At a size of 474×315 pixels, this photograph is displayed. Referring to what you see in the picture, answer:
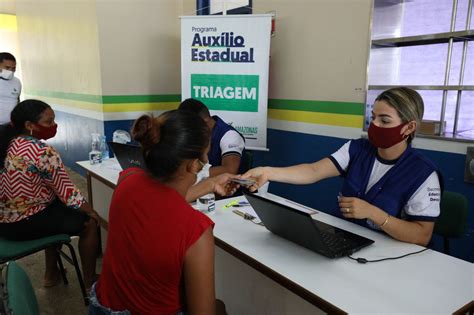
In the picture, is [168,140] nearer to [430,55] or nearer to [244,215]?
[244,215]

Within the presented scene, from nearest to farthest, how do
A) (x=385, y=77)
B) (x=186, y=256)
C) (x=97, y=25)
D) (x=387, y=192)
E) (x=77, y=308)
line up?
(x=186, y=256) → (x=387, y=192) → (x=77, y=308) → (x=385, y=77) → (x=97, y=25)

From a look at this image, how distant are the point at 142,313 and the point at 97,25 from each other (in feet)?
12.4

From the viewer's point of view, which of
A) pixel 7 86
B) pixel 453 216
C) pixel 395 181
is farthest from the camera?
pixel 7 86

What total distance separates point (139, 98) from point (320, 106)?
2345mm

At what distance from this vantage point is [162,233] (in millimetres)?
964

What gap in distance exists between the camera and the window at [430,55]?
2.28 m

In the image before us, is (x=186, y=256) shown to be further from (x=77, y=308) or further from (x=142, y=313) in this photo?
(x=77, y=308)

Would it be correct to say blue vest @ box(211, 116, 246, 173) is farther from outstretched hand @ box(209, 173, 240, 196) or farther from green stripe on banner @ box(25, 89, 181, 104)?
green stripe on banner @ box(25, 89, 181, 104)

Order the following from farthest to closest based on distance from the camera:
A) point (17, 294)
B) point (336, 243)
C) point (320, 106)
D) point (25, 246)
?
point (320, 106)
point (25, 246)
point (336, 243)
point (17, 294)

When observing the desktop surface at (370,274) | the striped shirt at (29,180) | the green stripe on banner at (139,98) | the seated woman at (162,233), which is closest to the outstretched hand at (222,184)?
the desktop surface at (370,274)

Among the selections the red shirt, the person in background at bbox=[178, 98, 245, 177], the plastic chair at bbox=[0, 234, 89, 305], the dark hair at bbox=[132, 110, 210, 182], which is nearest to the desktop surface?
the red shirt

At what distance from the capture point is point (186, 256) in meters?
0.96

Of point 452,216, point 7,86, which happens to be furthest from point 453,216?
point 7,86

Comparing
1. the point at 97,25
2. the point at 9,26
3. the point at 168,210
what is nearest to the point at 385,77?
the point at 168,210
